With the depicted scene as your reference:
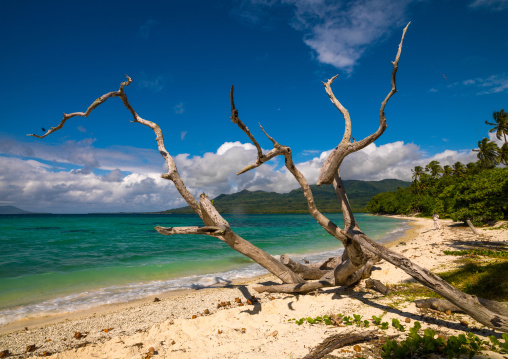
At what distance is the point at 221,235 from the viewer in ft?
20.5

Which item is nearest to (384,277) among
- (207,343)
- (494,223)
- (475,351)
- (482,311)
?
(482,311)

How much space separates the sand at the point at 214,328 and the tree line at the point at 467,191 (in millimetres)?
7381

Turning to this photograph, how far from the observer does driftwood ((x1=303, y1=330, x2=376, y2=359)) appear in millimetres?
3588

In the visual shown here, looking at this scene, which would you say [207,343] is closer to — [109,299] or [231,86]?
[231,86]

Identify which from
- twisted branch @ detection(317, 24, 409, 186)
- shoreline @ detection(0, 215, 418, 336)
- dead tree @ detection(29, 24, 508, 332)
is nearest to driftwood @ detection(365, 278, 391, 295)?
dead tree @ detection(29, 24, 508, 332)

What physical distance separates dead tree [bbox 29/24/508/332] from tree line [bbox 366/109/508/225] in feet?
25.6

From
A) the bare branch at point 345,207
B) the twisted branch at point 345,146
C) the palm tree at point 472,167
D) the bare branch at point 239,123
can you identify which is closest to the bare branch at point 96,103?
the bare branch at point 239,123

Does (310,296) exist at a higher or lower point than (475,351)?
lower

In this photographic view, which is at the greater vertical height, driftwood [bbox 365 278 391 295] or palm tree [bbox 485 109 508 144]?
palm tree [bbox 485 109 508 144]

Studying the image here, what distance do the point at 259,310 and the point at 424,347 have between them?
11.1 ft

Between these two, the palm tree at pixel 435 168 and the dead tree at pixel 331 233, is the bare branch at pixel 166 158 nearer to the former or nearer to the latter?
the dead tree at pixel 331 233

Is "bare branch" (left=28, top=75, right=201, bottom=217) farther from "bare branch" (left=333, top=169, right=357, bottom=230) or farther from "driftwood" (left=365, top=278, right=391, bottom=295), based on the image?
"driftwood" (left=365, top=278, right=391, bottom=295)

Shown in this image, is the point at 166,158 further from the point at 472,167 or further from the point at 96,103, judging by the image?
the point at 472,167

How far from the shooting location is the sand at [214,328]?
4.21m
